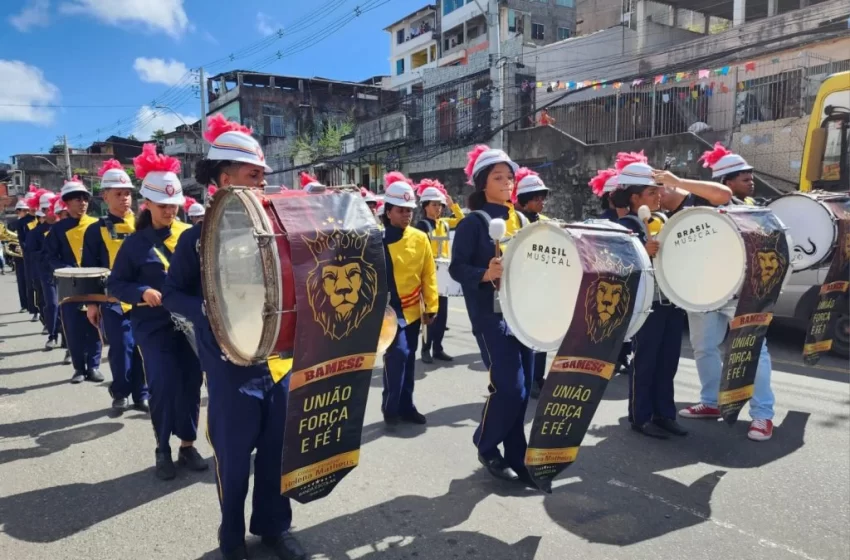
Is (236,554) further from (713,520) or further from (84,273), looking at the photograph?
(84,273)

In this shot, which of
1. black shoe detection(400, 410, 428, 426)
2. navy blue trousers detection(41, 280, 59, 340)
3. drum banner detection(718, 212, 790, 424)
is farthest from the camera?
navy blue trousers detection(41, 280, 59, 340)

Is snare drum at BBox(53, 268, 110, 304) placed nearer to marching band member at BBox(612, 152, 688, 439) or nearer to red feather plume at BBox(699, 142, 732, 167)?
marching band member at BBox(612, 152, 688, 439)

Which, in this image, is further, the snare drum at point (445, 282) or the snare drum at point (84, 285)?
the snare drum at point (445, 282)

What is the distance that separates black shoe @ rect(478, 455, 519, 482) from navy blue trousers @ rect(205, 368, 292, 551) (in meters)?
1.28

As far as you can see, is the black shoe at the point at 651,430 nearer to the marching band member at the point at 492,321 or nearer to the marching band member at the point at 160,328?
the marching band member at the point at 492,321

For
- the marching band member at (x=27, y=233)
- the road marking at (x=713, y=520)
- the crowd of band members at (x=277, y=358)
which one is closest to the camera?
the crowd of band members at (x=277, y=358)

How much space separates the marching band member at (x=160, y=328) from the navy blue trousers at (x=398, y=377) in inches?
55.6

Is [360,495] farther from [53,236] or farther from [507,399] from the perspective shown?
[53,236]

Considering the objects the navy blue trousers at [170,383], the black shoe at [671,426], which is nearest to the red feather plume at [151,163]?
the navy blue trousers at [170,383]

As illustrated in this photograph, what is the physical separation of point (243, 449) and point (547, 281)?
168 cm

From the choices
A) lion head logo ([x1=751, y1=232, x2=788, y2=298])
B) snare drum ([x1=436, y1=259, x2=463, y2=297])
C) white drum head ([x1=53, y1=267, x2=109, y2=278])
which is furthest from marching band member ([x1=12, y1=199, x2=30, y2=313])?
lion head logo ([x1=751, y1=232, x2=788, y2=298])

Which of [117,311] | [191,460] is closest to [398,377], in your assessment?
[191,460]

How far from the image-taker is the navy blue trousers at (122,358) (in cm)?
528

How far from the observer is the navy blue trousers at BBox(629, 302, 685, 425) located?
4.37 m
